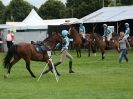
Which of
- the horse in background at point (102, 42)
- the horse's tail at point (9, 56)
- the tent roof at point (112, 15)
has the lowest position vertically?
the horse in background at point (102, 42)

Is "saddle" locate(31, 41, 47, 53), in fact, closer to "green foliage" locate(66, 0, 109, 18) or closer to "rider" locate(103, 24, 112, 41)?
"rider" locate(103, 24, 112, 41)

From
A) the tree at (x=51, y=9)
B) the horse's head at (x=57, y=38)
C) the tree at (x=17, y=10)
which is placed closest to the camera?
the horse's head at (x=57, y=38)

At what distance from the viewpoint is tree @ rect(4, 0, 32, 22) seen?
127m

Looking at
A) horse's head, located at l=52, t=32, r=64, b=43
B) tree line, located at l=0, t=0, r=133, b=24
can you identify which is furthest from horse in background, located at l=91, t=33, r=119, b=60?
tree line, located at l=0, t=0, r=133, b=24

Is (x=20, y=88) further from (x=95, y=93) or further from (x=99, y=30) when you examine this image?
(x=99, y=30)

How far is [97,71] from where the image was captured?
26.0 meters

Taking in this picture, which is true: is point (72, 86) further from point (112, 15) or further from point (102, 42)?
point (112, 15)

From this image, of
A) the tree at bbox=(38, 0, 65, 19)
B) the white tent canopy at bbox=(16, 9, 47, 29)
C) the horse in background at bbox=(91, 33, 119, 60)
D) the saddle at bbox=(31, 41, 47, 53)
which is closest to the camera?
the saddle at bbox=(31, 41, 47, 53)

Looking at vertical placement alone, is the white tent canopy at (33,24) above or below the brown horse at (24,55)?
below

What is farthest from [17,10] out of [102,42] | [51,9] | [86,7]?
[102,42]

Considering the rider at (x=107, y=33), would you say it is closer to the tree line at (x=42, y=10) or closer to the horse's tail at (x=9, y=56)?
the horse's tail at (x=9, y=56)

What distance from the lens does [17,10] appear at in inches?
5022

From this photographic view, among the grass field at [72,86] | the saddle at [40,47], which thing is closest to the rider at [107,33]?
the grass field at [72,86]

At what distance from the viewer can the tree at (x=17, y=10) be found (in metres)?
127
